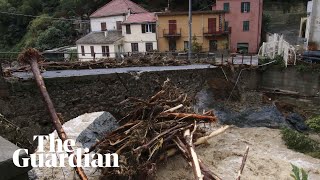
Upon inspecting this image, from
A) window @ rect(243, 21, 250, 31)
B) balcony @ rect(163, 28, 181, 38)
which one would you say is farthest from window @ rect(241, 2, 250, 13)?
balcony @ rect(163, 28, 181, 38)

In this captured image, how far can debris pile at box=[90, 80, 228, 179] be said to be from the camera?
18.2 ft

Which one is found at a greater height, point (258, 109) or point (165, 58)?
point (165, 58)

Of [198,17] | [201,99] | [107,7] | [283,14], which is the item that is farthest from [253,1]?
[201,99]

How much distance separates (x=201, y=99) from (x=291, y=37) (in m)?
20.7

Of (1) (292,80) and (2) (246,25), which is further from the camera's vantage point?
(2) (246,25)

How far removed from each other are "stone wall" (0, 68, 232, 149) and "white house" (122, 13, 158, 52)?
17693 millimetres

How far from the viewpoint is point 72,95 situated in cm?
681

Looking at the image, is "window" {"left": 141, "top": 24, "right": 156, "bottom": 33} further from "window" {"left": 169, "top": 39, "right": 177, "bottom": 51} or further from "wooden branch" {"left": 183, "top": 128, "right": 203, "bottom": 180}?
"wooden branch" {"left": 183, "top": 128, "right": 203, "bottom": 180}

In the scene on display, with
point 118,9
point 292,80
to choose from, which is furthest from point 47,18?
point 292,80

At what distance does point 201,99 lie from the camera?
11.5 m

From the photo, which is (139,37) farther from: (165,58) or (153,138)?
(153,138)

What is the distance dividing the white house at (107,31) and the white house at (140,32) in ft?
2.37

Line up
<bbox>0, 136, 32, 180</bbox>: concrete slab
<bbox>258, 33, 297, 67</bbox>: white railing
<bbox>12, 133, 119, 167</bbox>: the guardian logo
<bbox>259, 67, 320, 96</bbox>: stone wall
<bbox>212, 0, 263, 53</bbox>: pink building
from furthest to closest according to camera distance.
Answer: <bbox>212, 0, 263, 53</bbox>: pink building → <bbox>258, 33, 297, 67</bbox>: white railing → <bbox>259, 67, 320, 96</bbox>: stone wall → <bbox>12, 133, 119, 167</bbox>: the guardian logo → <bbox>0, 136, 32, 180</bbox>: concrete slab

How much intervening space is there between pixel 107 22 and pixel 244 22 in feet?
42.0
